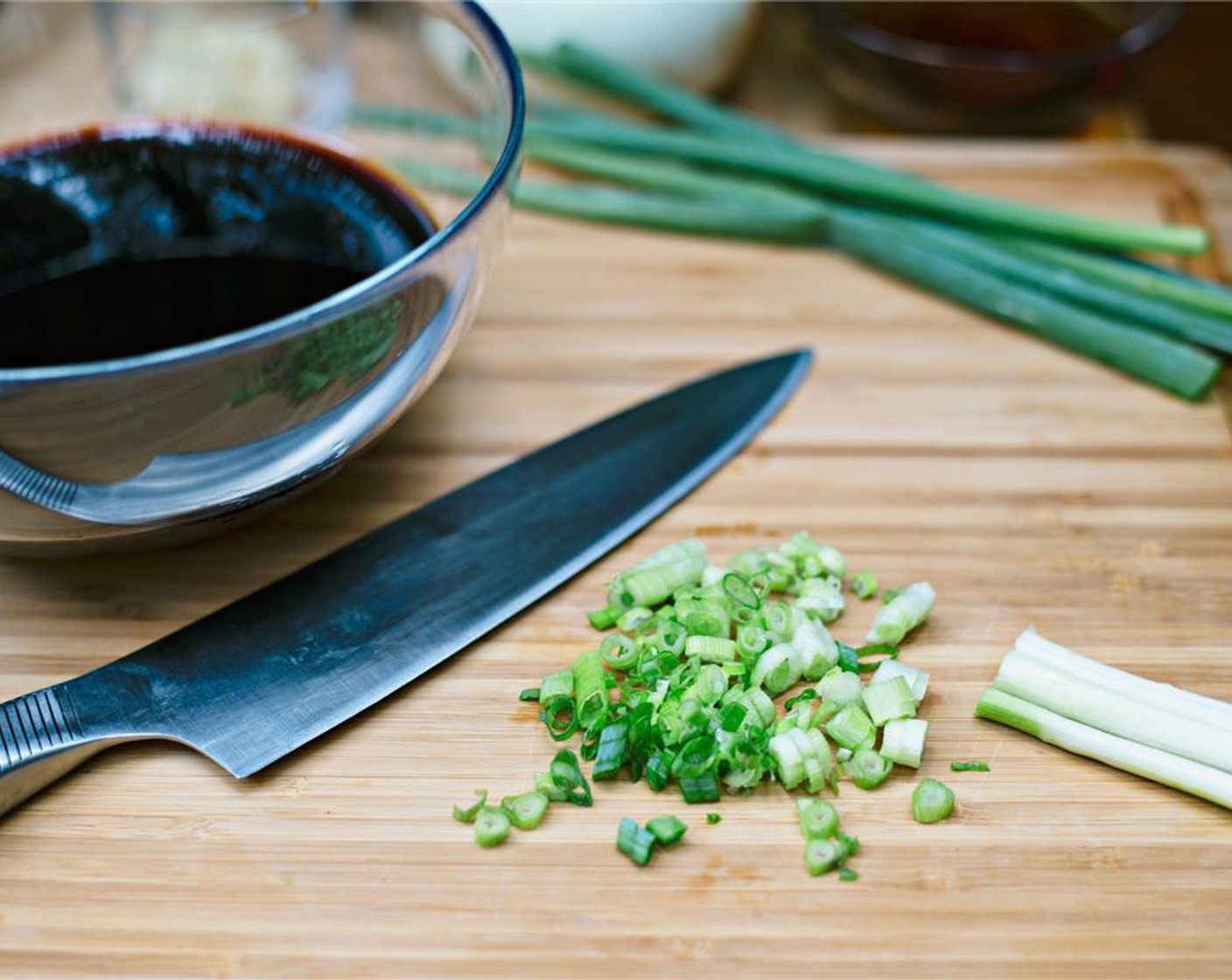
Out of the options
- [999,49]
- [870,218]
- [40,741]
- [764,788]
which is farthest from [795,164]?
[40,741]

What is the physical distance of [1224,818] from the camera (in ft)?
3.79

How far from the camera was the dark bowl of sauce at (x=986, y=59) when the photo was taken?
204 centimetres

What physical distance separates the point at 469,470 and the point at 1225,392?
2.85 ft

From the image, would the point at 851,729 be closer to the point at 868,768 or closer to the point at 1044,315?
the point at 868,768

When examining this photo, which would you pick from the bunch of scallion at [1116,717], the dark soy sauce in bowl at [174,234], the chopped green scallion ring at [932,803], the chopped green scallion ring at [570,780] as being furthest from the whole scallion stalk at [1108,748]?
the dark soy sauce in bowl at [174,234]

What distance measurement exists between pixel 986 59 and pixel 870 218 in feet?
1.37

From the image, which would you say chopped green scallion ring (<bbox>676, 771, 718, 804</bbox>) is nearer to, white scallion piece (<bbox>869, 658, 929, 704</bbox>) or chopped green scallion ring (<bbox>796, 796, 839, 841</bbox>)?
chopped green scallion ring (<bbox>796, 796, 839, 841</bbox>)

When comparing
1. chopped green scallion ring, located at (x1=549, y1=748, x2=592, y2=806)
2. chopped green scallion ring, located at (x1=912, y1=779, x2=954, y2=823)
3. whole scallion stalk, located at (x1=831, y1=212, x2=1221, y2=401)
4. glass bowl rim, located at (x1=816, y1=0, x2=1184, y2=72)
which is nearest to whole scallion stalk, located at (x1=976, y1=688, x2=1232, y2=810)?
chopped green scallion ring, located at (x1=912, y1=779, x2=954, y2=823)

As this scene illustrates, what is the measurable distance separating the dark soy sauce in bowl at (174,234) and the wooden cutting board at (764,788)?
0.21m

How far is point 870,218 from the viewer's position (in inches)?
70.5

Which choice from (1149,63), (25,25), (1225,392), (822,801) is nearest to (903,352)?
(1225,392)

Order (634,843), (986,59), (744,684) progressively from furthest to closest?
(986,59) → (744,684) → (634,843)

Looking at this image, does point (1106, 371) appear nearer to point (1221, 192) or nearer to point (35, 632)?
point (1221, 192)

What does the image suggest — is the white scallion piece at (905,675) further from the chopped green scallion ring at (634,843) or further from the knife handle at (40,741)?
the knife handle at (40,741)
